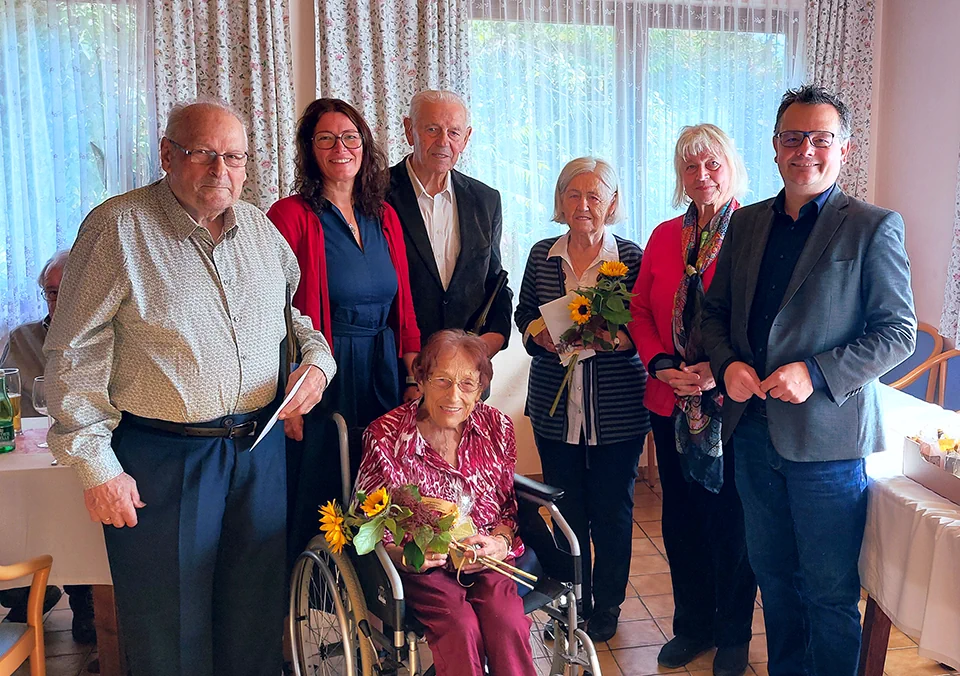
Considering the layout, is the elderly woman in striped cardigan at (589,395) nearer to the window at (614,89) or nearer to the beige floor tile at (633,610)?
the beige floor tile at (633,610)

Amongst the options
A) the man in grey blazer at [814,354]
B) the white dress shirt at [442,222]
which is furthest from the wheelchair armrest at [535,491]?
the white dress shirt at [442,222]

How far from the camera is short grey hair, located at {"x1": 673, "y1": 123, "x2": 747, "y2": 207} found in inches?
93.3

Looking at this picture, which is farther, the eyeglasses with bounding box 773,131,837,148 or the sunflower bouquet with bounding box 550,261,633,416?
the sunflower bouquet with bounding box 550,261,633,416

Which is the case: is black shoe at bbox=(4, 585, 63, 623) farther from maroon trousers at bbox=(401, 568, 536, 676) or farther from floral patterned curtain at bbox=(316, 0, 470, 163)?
floral patterned curtain at bbox=(316, 0, 470, 163)

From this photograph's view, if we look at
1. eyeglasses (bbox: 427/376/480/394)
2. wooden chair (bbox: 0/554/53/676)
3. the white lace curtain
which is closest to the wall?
eyeglasses (bbox: 427/376/480/394)

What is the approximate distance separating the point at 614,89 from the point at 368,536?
3018 mm

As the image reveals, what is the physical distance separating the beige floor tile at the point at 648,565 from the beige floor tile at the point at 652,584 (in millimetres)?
40

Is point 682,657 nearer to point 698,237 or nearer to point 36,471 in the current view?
point 698,237

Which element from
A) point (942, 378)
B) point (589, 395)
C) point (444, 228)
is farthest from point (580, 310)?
point (942, 378)

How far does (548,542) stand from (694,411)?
56 cm

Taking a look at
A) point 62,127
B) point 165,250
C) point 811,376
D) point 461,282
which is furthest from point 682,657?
point 62,127

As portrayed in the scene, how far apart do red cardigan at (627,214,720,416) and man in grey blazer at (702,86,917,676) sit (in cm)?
24

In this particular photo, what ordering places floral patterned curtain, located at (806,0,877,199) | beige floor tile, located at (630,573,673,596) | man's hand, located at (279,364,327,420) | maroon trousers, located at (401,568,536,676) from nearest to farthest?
maroon trousers, located at (401,568,536,676)
man's hand, located at (279,364,327,420)
beige floor tile, located at (630,573,673,596)
floral patterned curtain, located at (806,0,877,199)

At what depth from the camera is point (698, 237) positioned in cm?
243
